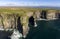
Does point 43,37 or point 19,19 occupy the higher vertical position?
point 19,19

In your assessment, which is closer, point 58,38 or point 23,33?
point 58,38

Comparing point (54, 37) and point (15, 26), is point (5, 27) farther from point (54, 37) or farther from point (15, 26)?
point (54, 37)

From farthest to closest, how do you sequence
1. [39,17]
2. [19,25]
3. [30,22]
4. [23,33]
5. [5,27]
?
[39,17], [30,22], [5,27], [19,25], [23,33]

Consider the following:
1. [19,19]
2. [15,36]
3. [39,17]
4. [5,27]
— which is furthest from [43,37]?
[39,17]

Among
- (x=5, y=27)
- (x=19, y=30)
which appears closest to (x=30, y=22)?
(x=5, y=27)

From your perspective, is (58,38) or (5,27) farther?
(5,27)

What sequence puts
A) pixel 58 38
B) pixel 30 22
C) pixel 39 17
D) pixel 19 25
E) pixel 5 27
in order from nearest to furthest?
pixel 58 38 → pixel 19 25 → pixel 5 27 → pixel 30 22 → pixel 39 17

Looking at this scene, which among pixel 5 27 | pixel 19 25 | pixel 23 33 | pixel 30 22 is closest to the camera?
pixel 23 33

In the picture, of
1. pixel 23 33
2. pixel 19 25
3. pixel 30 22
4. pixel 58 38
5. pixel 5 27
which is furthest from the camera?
pixel 30 22

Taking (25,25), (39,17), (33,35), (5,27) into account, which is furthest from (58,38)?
(39,17)

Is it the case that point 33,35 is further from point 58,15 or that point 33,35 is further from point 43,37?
point 58,15
